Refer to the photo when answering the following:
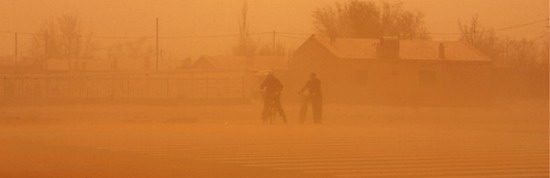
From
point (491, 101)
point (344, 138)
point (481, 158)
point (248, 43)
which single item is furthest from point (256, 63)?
point (481, 158)

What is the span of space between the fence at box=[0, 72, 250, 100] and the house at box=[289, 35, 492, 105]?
5.69 m

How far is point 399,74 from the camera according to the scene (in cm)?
6200

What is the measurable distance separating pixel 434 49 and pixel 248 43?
86.8ft

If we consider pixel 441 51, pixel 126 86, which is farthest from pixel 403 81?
pixel 126 86

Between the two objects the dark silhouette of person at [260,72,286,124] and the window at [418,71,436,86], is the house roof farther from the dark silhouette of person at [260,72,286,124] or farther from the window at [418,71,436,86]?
the dark silhouette of person at [260,72,286,124]

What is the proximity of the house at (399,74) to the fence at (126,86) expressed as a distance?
18.7 feet

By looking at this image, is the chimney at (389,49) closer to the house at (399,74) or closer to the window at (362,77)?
the house at (399,74)

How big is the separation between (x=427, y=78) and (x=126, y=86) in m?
23.8

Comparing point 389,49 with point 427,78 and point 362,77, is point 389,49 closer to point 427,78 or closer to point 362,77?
point 362,77

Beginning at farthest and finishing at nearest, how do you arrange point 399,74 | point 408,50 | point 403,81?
point 408,50 → point 399,74 → point 403,81

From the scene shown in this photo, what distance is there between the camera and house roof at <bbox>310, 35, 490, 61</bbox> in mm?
63191

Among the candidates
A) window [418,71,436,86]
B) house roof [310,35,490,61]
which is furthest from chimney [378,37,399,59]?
window [418,71,436,86]

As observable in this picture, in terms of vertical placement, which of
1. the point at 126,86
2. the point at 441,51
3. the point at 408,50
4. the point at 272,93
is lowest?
the point at 126,86

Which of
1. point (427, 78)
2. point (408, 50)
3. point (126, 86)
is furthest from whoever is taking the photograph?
point (126, 86)
